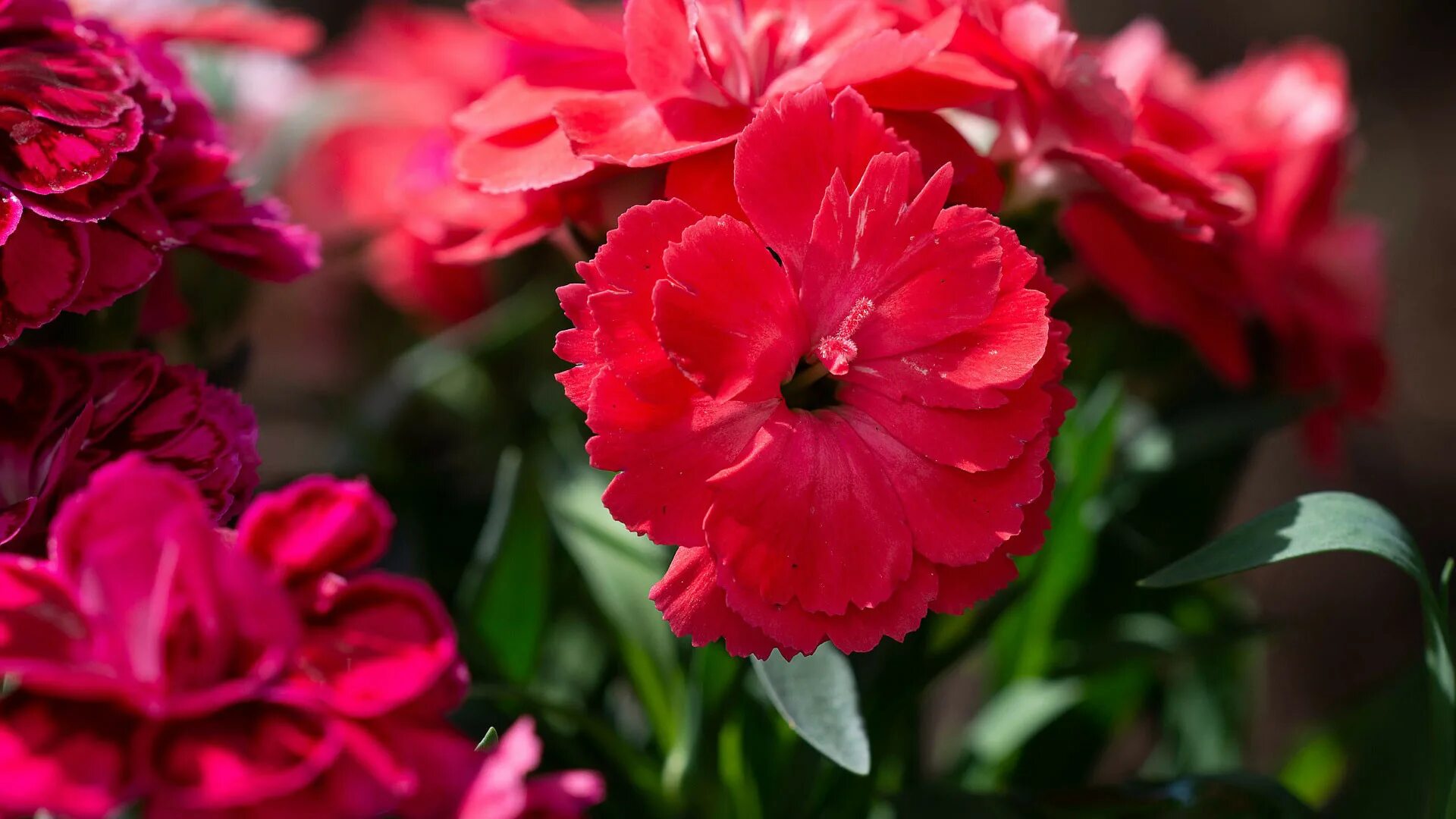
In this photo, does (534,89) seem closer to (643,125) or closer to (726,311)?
(643,125)

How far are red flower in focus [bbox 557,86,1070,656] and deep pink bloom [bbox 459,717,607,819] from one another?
0.30 feet

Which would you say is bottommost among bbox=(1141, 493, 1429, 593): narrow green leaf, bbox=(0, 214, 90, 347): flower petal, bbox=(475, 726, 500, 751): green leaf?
bbox=(475, 726, 500, 751): green leaf

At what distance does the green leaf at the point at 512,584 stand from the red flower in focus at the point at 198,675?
306 millimetres

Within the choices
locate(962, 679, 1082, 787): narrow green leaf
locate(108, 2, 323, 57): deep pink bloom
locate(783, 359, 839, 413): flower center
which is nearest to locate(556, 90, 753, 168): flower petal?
locate(783, 359, 839, 413): flower center

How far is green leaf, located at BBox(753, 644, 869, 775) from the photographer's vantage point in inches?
20.7

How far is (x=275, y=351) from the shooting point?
162 centimetres

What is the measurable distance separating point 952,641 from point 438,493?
54 centimetres

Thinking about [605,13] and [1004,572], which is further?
[605,13]

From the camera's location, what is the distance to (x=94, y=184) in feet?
1.63

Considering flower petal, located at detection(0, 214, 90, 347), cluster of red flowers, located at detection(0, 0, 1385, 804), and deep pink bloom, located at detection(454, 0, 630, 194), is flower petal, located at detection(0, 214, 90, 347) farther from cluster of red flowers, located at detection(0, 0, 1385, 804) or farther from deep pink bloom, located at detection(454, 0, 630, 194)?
deep pink bloom, located at detection(454, 0, 630, 194)

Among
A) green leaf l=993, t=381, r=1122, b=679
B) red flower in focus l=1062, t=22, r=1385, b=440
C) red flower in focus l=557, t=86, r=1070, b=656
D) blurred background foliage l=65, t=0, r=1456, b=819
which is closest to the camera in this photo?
red flower in focus l=557, t=86, r=1070, b=656

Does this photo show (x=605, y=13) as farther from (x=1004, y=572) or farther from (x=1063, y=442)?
(x=1004, y=572)

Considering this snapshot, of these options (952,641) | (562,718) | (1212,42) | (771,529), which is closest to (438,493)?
(562,718)

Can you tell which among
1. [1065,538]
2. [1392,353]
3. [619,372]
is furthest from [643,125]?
[1392,353]
